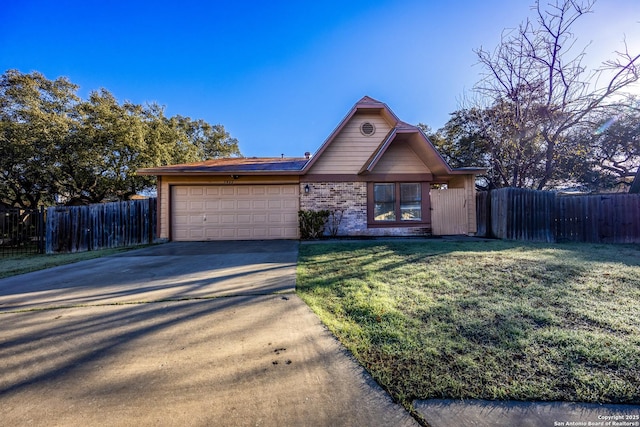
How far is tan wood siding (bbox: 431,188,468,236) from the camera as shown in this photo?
35.8 ft

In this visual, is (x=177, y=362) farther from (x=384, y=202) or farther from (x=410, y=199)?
(x=410, y=199)

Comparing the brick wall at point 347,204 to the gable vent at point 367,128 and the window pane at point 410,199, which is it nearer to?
the window pane at point 410,199

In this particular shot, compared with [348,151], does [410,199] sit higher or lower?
lower

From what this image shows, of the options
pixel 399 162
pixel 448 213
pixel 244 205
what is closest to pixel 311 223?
pixel 244 205

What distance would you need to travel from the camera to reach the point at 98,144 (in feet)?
49.1

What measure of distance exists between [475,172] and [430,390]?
35.7ft

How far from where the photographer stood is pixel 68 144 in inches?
565

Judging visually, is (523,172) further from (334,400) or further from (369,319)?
(334,400)

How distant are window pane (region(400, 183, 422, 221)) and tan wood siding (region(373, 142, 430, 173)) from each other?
25.3 inches

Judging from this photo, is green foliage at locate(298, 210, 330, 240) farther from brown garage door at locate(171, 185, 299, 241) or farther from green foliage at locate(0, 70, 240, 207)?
green foliage at locate(0, 70, 240, 207)

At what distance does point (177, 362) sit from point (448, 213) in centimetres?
1088

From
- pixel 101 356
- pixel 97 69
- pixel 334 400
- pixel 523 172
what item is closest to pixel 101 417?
pixel 101 356

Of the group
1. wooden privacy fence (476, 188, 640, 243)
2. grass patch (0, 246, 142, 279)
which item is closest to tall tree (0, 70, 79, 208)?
grass patch (0, 246, 142, 279)

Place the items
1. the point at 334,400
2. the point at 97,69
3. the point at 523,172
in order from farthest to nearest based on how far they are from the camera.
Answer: the point at 97,69
the point at 523,172
the point at 334,400
